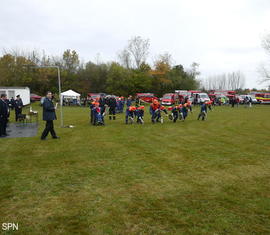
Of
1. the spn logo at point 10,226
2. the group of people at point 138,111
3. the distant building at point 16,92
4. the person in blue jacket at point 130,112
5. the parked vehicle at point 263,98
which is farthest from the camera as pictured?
the parked vehicle at point 263,98

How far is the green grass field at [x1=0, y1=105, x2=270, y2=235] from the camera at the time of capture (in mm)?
3592

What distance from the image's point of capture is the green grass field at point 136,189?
11.8ft

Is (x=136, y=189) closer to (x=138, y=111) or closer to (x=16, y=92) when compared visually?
(x=138, y=111)

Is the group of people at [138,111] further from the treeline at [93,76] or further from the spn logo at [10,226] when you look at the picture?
the treeline at [93,76]

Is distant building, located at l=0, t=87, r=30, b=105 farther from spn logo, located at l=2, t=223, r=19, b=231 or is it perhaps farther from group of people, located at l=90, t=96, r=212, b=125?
spn logo, located at l=2, t=223, r=19, b=231

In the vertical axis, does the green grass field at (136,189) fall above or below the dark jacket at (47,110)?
below

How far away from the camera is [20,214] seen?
A: 3857mm

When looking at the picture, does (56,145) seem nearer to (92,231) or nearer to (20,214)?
(20,214)

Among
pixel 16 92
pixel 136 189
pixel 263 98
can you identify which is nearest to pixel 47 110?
pixel 136 189

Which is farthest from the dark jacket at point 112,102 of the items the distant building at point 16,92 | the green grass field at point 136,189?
the distant building at point 16,92

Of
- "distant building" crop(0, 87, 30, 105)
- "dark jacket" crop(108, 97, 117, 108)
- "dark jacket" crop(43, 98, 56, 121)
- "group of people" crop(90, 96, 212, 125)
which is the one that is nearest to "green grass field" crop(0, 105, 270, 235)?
"dark jacket" crop(43, 98, 56, 121)

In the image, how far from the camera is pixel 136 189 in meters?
4.85

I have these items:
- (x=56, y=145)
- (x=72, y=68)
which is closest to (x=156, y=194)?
(x=56, y=145)

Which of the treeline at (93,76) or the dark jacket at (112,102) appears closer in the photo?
the dark jacket at (112,102)
